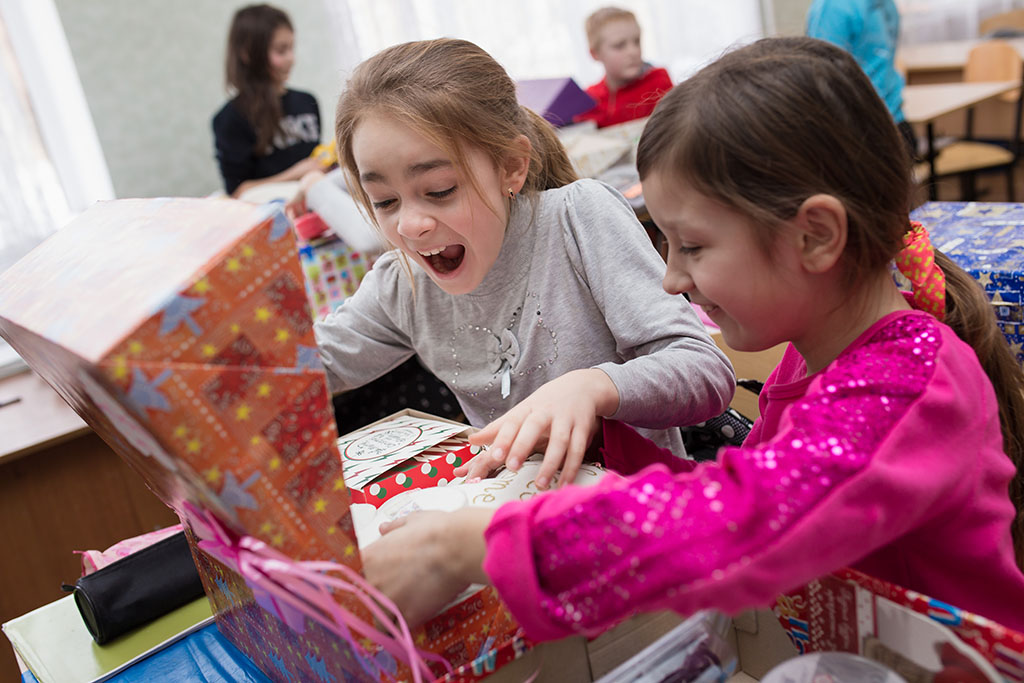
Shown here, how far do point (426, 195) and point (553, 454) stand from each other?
334 millimetres

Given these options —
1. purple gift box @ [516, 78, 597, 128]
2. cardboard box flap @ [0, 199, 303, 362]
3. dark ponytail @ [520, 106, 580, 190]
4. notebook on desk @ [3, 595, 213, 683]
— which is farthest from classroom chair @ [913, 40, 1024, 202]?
cardboard box flap @ [0, 199, 303, 362]

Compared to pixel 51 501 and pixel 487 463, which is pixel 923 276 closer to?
pixel 487 463

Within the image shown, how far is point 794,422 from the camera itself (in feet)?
1.76

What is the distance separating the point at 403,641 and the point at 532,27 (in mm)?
4202

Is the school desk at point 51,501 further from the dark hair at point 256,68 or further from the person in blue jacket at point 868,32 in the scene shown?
the person in blue jacket at point 868,32

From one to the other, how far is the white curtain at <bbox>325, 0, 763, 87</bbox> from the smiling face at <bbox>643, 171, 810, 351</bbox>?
3184 millimetres

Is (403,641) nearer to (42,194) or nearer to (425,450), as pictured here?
(425,450)

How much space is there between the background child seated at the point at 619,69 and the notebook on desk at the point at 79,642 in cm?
234

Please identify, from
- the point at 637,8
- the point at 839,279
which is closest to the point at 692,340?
the point at 839,279

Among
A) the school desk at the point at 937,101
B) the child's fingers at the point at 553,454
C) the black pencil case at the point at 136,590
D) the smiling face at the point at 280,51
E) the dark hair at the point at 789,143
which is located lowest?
the school desk at the point at 937,101

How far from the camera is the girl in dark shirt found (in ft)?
10.0

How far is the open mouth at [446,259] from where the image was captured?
3.23 ft

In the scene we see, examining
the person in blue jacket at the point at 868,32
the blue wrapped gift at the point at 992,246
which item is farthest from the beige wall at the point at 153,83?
the blue wrapped gift at the point at 992,246

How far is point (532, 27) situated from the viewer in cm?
438
